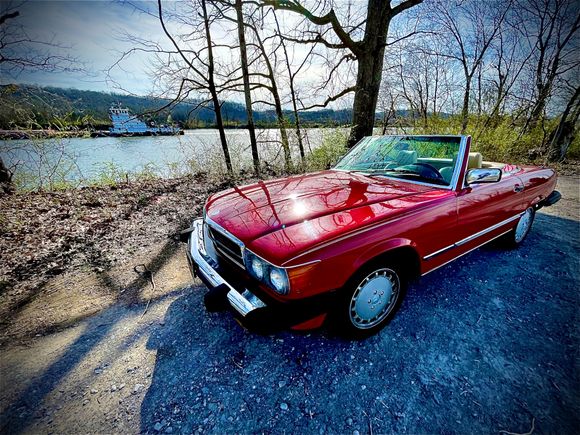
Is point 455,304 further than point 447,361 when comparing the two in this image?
Yes

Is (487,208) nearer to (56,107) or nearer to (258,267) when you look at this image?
(258,267)

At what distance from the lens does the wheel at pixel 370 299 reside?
1.72m

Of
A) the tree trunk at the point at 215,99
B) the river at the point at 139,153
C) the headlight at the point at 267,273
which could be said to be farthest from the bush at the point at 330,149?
the headlight at the point at 267,273

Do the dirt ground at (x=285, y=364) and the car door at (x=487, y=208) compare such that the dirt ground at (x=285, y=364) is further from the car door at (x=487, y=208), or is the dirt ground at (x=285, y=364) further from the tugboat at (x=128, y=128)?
the tugboat at (x=128, y=128)

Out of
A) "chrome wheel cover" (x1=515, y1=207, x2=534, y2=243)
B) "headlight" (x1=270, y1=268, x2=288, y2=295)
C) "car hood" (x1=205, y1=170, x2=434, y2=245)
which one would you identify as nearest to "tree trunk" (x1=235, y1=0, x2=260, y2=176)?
"car hood" (x1=205, y1=170, x2=434, y2=245)

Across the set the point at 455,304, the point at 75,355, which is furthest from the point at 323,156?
the point at 75,355

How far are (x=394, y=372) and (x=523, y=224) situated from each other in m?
3.21

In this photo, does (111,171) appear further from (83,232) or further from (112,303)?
(112,303)

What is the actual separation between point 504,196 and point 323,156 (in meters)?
5.03

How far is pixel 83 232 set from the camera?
148 inches

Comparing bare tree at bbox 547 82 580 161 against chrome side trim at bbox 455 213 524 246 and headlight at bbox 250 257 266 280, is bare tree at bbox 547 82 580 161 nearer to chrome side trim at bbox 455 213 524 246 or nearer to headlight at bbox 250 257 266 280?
chrome side trim at bbox 455 213 524 246

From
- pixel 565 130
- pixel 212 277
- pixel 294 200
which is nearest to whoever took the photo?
pixel 212 277

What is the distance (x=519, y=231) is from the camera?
11.0ft

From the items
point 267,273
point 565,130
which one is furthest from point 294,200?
point 565,130
